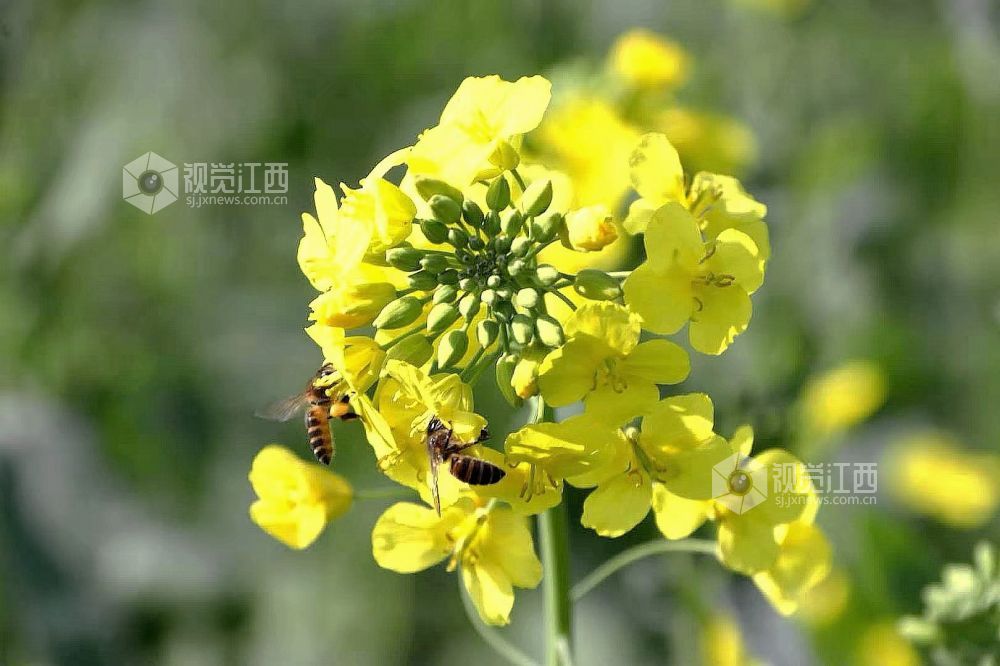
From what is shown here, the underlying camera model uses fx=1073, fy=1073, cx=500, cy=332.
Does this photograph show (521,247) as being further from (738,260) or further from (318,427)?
(318,427)

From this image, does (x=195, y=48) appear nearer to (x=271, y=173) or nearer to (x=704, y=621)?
(x=271, y=173)

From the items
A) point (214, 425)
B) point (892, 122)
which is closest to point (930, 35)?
point (892, 122)

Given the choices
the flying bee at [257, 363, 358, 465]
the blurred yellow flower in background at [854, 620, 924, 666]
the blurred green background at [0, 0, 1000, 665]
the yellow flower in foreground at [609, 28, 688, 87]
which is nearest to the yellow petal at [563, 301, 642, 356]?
the flying bee at [257, 363, 358, 465]

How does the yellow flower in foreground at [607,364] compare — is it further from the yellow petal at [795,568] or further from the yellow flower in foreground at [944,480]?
the yellow flower in foreground at [944,480]

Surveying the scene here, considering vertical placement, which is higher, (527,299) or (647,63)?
(647,63)

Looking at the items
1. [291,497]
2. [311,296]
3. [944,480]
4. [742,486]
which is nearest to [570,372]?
[742,486]
